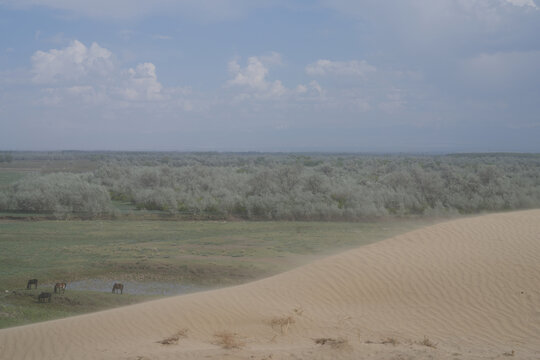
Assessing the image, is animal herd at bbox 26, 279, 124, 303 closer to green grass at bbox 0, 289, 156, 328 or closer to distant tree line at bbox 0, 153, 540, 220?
green grass at bbox 0, 289, 156, 328

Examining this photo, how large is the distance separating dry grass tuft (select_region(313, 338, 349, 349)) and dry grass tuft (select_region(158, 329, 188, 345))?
2.06 meters

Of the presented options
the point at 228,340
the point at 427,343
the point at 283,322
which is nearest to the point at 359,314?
the point at 283,322

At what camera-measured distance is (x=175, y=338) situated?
7512mm

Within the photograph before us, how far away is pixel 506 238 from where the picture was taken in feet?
37.8

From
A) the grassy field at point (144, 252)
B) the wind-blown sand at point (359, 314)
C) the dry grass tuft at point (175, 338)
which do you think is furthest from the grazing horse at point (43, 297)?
the dry grass tuft at point (175, 338)

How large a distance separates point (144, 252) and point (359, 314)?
1216 cm

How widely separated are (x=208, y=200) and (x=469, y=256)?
2545cm

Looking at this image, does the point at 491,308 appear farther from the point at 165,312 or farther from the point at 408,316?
the point at 165,312

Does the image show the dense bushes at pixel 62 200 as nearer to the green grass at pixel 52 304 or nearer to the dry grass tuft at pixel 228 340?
the green grass at pixel 52 304

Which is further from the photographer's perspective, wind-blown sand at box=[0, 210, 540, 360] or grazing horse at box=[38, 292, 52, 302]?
grazing horse at box=[38, 292, 52, 302]

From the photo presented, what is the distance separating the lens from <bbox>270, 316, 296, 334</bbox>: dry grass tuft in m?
7.94

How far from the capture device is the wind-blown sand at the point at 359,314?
6.81m

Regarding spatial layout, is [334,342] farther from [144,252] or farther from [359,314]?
[144,252]

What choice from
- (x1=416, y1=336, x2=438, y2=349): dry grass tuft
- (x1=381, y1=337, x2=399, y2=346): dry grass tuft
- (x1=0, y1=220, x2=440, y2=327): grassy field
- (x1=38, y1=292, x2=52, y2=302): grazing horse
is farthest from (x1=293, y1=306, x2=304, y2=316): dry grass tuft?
(x1=38, y1=292, x2=52, y2=302): grazing horse
